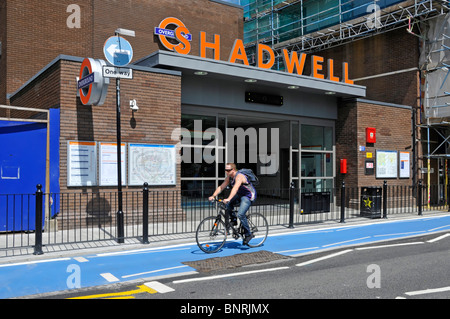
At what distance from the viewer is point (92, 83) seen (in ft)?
31.6

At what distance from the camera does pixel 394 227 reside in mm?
12055

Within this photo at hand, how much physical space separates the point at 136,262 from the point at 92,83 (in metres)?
4.46

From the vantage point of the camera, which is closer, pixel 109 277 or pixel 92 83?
pixel 109 277

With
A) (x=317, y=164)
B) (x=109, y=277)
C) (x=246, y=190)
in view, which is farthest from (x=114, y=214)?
(x=317, y=164)

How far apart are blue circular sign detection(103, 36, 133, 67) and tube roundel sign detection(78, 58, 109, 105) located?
662 millimetres

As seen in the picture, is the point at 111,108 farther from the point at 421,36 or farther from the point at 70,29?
the point at 421,36

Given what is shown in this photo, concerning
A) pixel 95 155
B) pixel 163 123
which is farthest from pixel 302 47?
pixel 95 155

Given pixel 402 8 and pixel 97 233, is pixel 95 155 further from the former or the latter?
pixel 402 8

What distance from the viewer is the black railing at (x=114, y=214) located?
8914 mm

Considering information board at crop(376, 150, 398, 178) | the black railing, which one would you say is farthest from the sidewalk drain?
information board at crop(376, 150, 398, 178)

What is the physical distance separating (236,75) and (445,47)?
10056 millimetres

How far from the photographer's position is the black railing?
29.2ft

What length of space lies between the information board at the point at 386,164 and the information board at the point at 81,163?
37.1 feet

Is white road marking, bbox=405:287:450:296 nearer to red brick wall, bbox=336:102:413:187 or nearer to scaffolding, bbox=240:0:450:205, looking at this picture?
red brick wall, bbox=336:102:413:187
